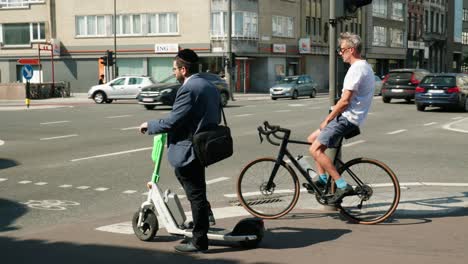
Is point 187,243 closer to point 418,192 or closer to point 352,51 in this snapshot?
point 352,51

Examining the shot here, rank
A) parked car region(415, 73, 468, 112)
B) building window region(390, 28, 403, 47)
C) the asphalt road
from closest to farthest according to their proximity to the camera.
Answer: the asphalt road < parked car region(415, 73, 468, 112) < building window region(390, 28, 403, 47)

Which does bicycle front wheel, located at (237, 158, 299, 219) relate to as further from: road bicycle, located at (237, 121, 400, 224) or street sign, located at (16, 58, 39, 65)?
street sign, located at (16, 58, 39, 65)

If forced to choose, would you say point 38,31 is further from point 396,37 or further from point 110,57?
point 396,37

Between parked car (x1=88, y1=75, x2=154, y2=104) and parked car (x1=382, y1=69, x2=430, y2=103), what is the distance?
1241 centimetres

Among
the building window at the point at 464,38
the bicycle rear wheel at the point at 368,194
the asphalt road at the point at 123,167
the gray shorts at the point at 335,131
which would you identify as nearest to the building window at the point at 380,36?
the building window at the point at 464,38

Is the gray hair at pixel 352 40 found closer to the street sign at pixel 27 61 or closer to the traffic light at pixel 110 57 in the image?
the traffic light at pixel 110 57

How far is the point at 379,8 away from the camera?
230ft

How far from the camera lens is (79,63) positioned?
5278cm

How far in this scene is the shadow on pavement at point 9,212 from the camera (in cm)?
647

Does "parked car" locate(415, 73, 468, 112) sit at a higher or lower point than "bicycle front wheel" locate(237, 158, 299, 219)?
higher

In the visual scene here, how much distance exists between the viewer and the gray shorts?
19.9ft

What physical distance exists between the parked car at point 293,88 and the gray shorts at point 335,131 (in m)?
A: 33.1

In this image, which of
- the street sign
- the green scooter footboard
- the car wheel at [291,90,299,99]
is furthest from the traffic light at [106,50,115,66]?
the green scooter footboard

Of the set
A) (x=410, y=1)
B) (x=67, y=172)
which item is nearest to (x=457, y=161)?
(x=67, y=172)
